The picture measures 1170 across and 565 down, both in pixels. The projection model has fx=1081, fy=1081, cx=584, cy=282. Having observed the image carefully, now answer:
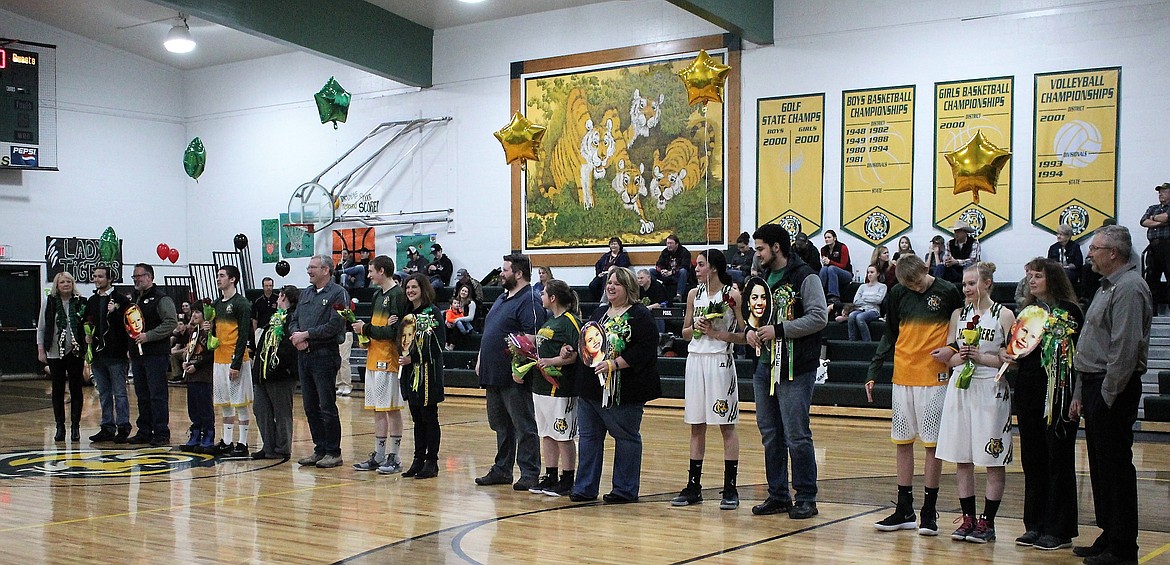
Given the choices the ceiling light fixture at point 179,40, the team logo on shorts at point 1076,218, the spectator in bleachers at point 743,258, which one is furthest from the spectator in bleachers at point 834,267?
the ceiling light fixture at point 179,40

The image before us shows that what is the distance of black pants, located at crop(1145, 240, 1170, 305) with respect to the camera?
13078 millimetres

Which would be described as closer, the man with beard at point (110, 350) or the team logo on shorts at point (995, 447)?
the team logo on shorts at point (995, 447)

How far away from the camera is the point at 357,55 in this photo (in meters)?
18.4

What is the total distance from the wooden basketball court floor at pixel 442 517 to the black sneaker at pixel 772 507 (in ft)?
0.28

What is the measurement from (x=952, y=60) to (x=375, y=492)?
11.2 metres

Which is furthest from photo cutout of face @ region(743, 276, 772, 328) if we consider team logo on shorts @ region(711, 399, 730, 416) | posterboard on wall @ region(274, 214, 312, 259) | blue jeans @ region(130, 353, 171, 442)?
posterboard on wall @ region(274, 214, 312, 259)

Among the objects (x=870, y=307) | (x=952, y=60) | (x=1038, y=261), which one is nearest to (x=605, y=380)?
(x=1038, y=261)

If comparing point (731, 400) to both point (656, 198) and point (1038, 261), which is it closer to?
point (1038, 261)

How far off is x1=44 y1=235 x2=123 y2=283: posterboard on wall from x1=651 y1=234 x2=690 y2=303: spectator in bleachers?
11.3 metres

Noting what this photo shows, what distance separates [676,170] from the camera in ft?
56.6

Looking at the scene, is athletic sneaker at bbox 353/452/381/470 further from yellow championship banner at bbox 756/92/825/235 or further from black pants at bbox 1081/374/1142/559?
yellow championship banner at bbox 756/92/825/235

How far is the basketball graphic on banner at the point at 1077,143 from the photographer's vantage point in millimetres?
14172

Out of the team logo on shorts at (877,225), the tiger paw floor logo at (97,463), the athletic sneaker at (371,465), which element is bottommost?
the tiger paw floor logo at (97,463)

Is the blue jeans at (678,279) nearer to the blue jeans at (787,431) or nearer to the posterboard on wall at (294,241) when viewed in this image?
the posterboard on wall at (294,241)
